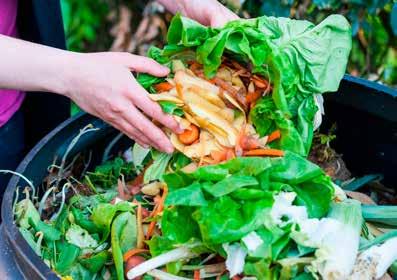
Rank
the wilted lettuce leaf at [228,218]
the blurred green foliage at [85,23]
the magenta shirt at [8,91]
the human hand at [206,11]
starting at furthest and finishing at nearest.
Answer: the blurred green foliage at [85,23] < the magenta shirt at [8,91] < the human hand at [206,11] < the wilted lettuce leaf at [228,218]

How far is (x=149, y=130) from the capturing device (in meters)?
1.29

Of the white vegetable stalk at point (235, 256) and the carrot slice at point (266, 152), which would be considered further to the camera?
the carrot slice at point (266, 152)

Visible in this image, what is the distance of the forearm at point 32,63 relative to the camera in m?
1.28

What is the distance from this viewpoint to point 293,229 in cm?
119

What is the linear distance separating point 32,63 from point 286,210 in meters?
0.54

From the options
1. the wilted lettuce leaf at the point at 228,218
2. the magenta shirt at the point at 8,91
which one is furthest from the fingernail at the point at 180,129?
the magenta shirt at the point at 8,91

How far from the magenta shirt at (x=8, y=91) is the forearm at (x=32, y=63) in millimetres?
383

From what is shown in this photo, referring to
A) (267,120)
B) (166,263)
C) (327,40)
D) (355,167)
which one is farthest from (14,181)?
(355,167)

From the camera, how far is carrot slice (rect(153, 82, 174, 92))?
1374mm

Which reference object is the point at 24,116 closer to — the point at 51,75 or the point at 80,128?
the point at 80,128

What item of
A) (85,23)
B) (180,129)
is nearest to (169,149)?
(180,129)

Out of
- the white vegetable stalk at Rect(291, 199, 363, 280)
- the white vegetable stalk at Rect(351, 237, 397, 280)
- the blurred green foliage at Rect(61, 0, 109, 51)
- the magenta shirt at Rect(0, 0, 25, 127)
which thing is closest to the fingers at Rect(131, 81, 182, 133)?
the white vegetable stalk at Rect(291, 199, 363, 280)

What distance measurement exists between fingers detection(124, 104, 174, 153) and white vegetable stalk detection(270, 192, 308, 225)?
0.25 metres

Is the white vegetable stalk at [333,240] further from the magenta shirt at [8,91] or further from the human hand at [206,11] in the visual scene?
the magenta shirt at [8,91]
